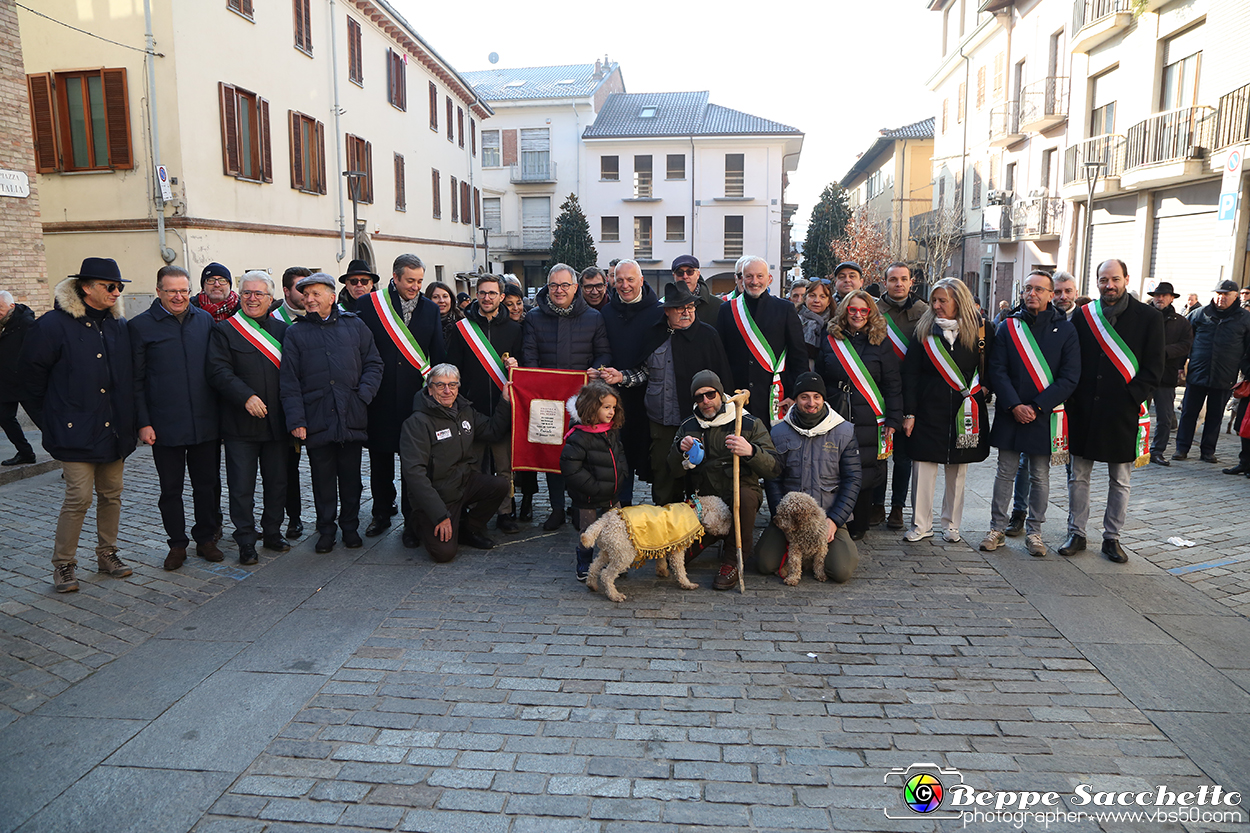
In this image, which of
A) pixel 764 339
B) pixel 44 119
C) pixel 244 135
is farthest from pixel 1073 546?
pixel 44 119

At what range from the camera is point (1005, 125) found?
1048 inches

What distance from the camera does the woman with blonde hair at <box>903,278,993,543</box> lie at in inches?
257

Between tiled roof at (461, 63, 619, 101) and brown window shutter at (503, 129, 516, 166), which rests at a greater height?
tiled roof at (461, 63, 619, 101)

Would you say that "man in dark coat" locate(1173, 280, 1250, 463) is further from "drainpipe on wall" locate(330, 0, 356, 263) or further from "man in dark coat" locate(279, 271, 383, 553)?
"drainpipe on wall" locate(330, 0, 356, 263)

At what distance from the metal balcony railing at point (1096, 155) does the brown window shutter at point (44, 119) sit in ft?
69.5

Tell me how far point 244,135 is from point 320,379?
13.3 metres

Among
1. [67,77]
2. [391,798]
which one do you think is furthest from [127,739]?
[67,77]

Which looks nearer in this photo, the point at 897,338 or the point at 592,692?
the point at 592,692

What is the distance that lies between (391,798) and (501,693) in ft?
3.11

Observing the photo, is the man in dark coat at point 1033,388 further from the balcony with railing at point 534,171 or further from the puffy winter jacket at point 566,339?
the balcony with railing at point 534,171

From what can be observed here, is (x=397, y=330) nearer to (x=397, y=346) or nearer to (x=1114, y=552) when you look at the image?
(x=397, y=346)

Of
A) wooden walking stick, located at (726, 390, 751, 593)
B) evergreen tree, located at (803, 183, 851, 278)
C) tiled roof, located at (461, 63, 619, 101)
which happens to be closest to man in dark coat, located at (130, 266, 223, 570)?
wooden walking stick, located at (726, 390, 751, 593)

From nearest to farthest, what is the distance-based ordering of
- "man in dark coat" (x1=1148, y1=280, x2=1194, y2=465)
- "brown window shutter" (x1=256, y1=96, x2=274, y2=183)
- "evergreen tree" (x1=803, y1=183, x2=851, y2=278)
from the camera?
"man in dark coat" (x1=1148, y1=280, x2=1194, y2=465), "brown window shutter" (x1=256, y1=96, x2=274, y2=183), "evergreen tree" (x1=803, y1=183, x2=851, y2=278)

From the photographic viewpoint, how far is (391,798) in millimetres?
3434
